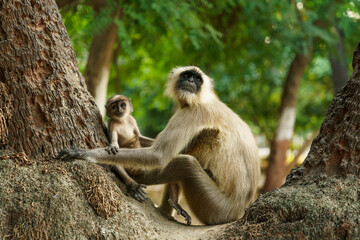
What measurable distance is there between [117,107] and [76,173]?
1574mm

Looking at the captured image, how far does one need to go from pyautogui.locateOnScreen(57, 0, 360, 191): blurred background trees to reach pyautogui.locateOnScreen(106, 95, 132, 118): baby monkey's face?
226 cm

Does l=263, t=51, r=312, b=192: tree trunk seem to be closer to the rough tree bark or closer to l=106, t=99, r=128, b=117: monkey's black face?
l=106, t=99, r=128, b=117: monkey's black face

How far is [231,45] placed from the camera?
12.2 m

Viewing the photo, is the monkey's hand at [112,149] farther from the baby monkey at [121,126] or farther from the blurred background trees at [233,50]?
the blurred background trees at [233,50]

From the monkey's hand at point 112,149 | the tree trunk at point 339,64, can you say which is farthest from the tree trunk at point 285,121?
the monkey's hand at point 112,149

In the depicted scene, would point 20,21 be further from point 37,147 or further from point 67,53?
point 37,147

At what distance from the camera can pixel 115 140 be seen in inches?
178

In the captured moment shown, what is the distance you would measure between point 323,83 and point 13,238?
547 inches

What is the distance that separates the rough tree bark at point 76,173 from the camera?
3.09m

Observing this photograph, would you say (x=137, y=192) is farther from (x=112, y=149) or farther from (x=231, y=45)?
(x=231, y=45)

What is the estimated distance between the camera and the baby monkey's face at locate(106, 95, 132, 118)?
496cm

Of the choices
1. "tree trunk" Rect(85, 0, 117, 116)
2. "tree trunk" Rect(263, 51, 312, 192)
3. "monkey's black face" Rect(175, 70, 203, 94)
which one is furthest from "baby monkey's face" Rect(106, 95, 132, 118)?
"tree trunk" Rect(263, 51, 312, 192)

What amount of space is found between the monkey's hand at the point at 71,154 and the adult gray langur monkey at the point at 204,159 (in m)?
0.75

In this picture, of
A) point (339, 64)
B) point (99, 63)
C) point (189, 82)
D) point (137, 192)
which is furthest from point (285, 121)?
point (137, 192)
